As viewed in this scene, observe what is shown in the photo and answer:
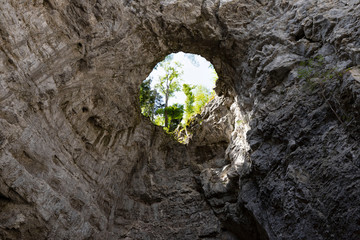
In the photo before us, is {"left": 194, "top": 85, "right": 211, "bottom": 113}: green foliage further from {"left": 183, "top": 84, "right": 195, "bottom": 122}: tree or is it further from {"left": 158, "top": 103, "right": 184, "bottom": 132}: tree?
{"left": 158, "top": 103, "right": 184, "bottom": 132}: tree

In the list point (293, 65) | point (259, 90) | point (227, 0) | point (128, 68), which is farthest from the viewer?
point (227, 0)

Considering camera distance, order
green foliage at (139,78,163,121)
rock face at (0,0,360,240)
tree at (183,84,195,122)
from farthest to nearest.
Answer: tree at (183,84,195,122), green foliage at (139,78,163,121), rock face at (0,0,360,240)

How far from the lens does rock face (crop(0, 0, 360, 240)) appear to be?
746 cm

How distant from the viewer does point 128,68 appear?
1184cm

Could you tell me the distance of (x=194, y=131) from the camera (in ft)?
50.0

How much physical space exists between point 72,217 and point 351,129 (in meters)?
9.07

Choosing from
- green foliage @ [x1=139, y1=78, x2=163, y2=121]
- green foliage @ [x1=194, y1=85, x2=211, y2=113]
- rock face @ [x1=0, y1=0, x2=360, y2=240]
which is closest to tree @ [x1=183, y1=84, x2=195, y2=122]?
green foliage @ [x1=194, y1=85, x2=211, y2=113]

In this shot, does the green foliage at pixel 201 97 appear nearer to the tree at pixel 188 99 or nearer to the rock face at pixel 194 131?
the tree at pixel 188 99

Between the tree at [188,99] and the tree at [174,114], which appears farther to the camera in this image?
the tree at [188,99]

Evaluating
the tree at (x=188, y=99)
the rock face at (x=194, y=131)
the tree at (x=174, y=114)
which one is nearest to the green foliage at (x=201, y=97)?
the tree at (x=188, y=99)

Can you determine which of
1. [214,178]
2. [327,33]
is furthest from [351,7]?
[214,178]

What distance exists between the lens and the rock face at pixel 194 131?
7465 millimetres

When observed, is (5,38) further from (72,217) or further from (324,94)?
(324,94)

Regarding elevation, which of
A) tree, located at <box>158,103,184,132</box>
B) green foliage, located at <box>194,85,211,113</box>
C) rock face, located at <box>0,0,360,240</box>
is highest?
green foliage, located at <box>194,85,211,113</box>
